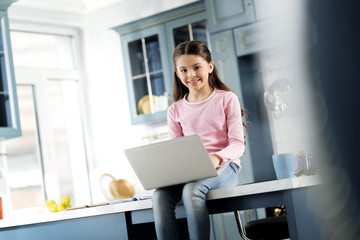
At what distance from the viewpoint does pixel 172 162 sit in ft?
4.48

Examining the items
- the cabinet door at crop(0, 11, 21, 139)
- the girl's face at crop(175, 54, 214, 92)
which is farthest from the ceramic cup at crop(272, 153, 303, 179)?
the cabinet door at crop(0, 11, 21, 139)

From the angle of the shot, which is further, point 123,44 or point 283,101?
point 123,44

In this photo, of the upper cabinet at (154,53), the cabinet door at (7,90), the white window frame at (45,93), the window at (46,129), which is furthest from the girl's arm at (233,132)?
the white window frame at (45,93)

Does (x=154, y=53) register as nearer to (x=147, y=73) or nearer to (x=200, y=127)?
(x=147, y=73)

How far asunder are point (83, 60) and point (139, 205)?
3.88 meters

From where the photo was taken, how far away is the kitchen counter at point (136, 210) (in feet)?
4.22

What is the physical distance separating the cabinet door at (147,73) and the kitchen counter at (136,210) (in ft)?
8.71

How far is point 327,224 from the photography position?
Answer: 0.24m

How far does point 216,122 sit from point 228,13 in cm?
245

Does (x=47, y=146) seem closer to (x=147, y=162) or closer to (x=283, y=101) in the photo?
(x=283, y=101)

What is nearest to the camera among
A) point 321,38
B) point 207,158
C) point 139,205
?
point 321,38

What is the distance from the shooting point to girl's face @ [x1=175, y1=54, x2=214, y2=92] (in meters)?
1.77

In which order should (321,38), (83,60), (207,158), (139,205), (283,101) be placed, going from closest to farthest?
(321,38)
(207,158)
(139,205)
(283,101)
(83,60)

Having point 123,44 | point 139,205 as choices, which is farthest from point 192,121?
point 123,44
